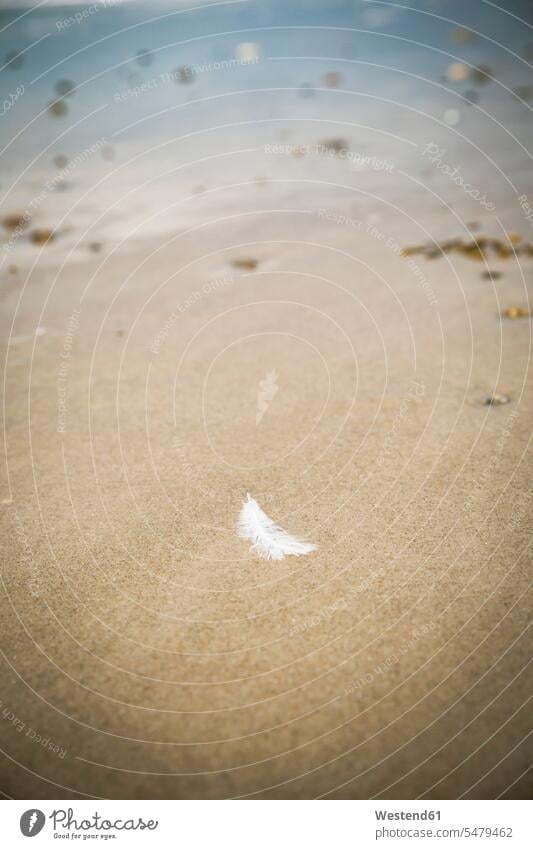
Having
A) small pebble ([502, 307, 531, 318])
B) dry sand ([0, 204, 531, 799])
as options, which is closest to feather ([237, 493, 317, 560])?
dry sand ([0, 204, 531, 799])

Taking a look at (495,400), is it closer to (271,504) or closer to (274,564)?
(271,504)

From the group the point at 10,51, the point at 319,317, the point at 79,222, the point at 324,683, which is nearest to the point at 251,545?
the point at 324,683

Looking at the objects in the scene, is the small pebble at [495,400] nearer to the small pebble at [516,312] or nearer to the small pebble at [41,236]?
the small pebble at [516,312]

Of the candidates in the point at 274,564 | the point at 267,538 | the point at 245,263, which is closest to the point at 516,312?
the point at 245,263

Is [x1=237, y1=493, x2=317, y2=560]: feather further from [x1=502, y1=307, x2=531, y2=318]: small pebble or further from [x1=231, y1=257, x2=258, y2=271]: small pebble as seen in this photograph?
[x1=231, y1=257, x2=258, y2=271]: small pebble

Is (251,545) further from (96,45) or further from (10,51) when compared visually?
(96,45)
